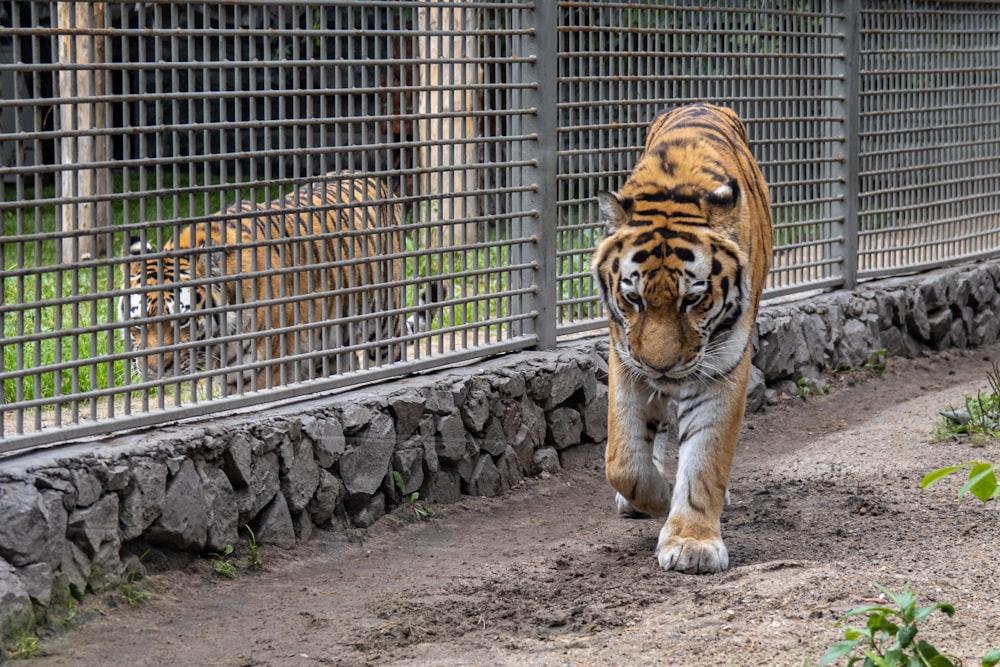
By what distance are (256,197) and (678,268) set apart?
1.62 m

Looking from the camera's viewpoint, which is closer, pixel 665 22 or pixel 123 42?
pixel 123 42

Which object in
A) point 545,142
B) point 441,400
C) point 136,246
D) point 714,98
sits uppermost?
point 714,98

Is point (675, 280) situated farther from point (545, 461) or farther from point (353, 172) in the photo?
point (545, 461)

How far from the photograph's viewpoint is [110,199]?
4.39m

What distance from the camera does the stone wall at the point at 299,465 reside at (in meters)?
4.10

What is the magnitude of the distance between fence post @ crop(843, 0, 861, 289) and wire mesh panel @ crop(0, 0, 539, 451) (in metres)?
2.80

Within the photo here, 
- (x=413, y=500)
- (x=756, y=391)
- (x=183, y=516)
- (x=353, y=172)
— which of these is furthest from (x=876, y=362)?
(x=183, y=516)

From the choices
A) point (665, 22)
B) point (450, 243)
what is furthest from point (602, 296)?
point (665, 22)

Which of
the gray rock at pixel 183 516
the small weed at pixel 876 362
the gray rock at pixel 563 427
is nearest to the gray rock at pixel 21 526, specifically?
the gray rock at pixel 183 516

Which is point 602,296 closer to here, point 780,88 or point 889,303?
point 780,88

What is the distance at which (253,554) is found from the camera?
479 cm

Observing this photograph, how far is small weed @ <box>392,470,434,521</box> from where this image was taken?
17.8ft

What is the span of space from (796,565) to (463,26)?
275 centimetres

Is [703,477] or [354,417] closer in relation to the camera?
[703,477]
